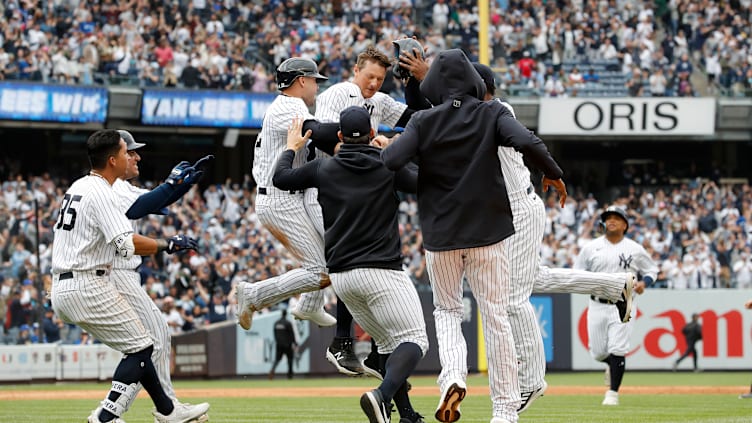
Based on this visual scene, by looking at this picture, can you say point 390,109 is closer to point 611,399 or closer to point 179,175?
point 179,175

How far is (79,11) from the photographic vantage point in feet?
102

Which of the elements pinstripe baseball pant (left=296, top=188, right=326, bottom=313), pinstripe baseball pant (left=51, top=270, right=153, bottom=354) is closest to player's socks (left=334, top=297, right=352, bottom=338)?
pinstripe baseball pant (left=296, top=188, right=326, bottom=313)

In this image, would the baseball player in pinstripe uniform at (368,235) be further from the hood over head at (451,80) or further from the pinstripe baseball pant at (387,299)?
the hood over head at (451,80)

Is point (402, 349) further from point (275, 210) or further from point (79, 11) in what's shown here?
point (79, 11)

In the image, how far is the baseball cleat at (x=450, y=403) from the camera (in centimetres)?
813

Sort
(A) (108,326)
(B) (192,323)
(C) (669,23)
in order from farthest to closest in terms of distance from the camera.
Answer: (C) (669,23) < (B) (192,323) < (A) (108,326)

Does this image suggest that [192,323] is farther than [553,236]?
No

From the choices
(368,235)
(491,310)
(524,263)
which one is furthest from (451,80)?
(524,263)

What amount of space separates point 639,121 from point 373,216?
25156 millimetres

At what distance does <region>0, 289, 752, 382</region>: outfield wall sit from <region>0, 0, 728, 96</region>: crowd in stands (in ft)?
23.3

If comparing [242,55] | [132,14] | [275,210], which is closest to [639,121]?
[242,55]

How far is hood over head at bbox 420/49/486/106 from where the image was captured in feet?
27.6

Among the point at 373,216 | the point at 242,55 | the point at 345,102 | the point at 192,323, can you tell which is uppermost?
the point at 242,55

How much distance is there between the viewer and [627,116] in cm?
3291
